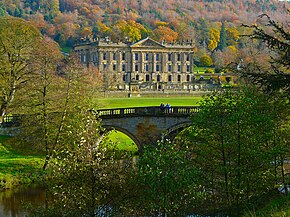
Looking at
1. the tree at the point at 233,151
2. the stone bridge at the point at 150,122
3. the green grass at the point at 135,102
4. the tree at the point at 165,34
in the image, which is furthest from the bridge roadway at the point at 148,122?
the tree at the point at 165,34

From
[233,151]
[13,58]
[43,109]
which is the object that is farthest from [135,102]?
[233,151]

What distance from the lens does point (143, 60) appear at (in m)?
112

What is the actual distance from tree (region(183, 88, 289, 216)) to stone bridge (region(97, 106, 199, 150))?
15049 mm

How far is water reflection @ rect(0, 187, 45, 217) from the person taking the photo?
26.0 metres

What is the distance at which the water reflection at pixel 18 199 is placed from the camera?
26047 mm

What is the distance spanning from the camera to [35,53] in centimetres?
4125

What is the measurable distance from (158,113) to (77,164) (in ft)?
65.4

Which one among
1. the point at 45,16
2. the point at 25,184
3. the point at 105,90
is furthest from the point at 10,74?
the point at 45,16

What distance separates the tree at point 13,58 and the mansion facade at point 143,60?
65.5 meters

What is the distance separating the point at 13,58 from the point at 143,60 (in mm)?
72669

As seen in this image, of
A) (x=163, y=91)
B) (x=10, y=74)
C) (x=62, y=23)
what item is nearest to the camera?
(x=10, y=74)

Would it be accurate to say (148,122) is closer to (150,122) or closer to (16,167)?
(150,122)

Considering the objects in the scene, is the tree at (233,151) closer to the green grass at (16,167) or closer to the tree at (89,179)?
the tree at (89,179)

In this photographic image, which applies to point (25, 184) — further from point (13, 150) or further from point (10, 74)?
point (10, 74)
